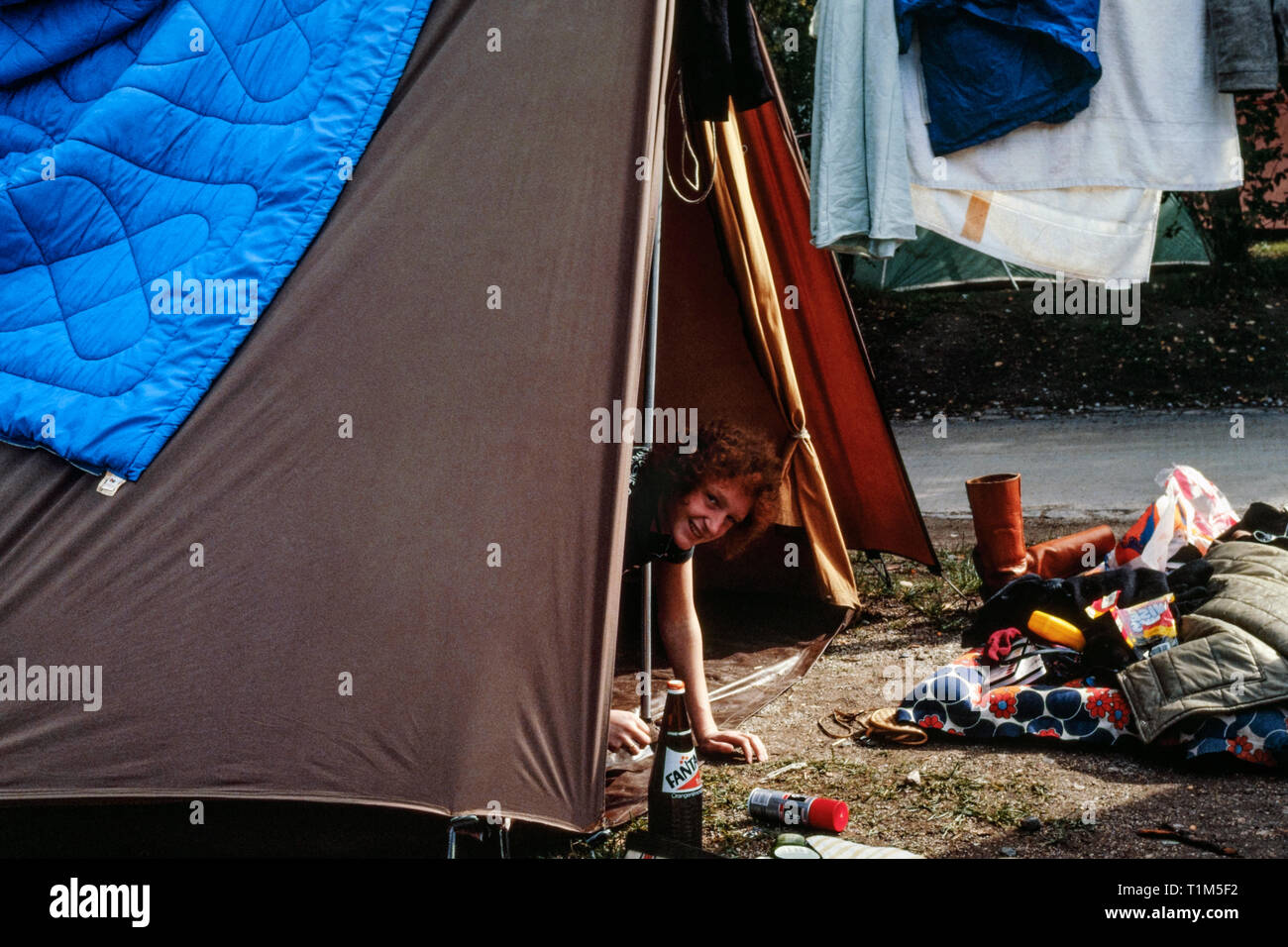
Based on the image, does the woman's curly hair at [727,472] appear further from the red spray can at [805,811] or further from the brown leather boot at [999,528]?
the brown leather boot at [999,528]

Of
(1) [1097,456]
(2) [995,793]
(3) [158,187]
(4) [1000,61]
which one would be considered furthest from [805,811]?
(1) [1097,456]

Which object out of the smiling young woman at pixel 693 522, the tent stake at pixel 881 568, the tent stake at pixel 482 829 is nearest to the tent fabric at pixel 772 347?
the tent stake at pixel 881 568

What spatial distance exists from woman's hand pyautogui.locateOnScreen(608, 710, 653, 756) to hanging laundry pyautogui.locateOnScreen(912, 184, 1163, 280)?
5.43ft

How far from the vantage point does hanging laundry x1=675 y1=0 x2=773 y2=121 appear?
10.4 ft

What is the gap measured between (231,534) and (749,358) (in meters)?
2.40

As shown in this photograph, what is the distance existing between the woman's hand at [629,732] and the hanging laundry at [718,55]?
167cm

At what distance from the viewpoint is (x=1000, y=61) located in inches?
130

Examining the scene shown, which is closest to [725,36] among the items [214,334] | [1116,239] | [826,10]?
[826,10]

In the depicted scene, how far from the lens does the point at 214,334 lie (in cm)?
279

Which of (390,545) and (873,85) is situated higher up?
(873,85)

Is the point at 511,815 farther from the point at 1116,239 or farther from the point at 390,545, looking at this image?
the point at 1116,239

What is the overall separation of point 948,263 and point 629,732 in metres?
8.14

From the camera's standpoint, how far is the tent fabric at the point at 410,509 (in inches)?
105

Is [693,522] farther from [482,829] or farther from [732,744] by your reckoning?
[482,829]
